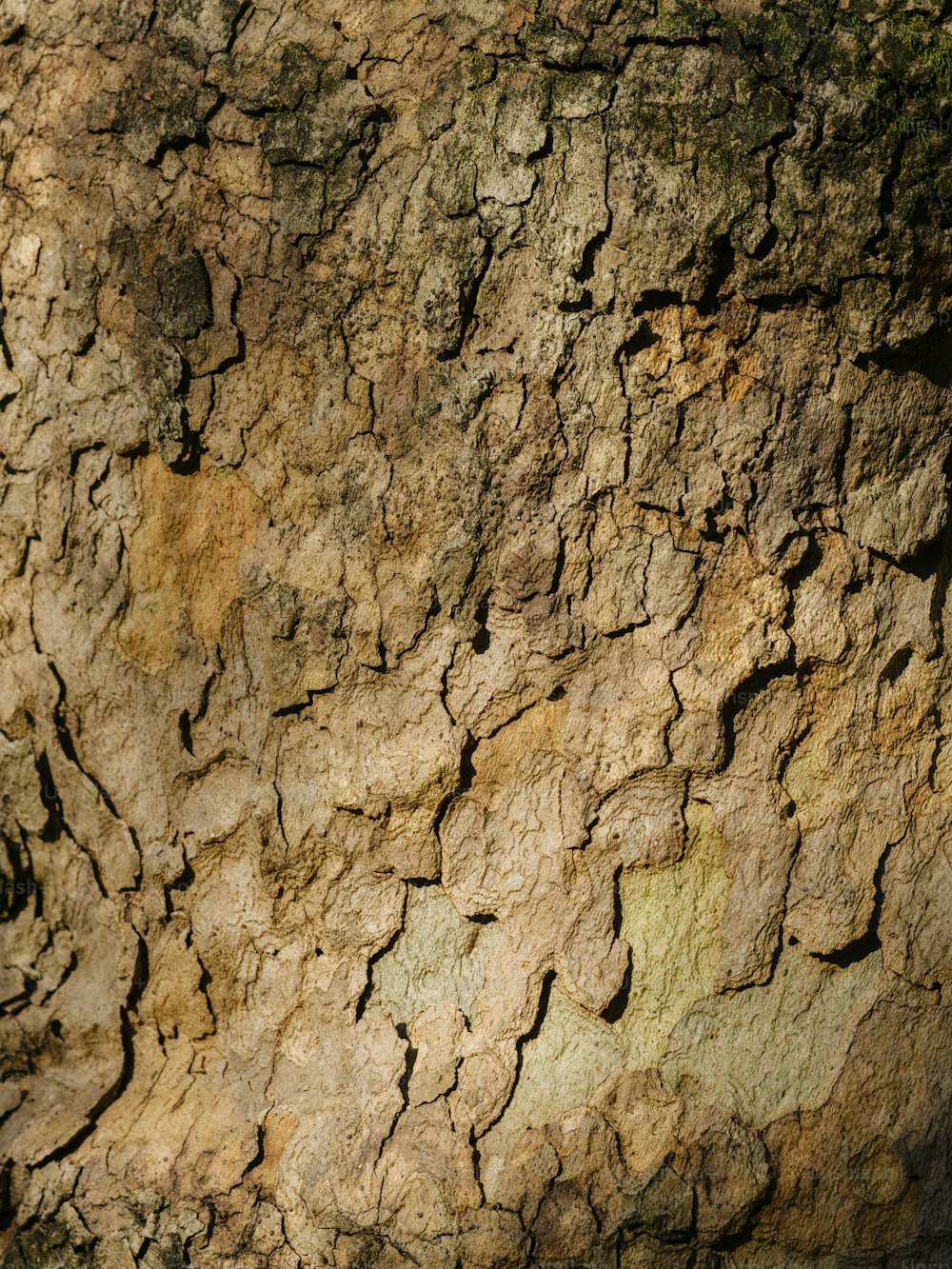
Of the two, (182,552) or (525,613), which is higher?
(182,552)

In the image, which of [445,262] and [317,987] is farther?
[317,987]

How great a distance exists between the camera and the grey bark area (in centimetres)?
157

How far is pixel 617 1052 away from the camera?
167 cm

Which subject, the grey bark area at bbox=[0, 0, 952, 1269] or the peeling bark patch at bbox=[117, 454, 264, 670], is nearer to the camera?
→ the grey bark area at bbox=[0, 0, 952, 1269]

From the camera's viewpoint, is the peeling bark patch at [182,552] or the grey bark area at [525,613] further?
the peeling bark patch at [182,552]

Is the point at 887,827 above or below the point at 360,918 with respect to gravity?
above

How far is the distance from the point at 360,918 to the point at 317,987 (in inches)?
5.5

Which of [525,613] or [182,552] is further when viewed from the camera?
[182,552]

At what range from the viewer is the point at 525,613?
5.41 ft

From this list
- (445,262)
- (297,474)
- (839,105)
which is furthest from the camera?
(297,474)

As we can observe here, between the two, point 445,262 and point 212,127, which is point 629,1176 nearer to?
point 445,262

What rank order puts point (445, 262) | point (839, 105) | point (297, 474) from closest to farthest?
1. point (839, 105)
2. point (445, 262)
3. point (297, 474)

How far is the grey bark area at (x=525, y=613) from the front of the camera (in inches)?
61.7

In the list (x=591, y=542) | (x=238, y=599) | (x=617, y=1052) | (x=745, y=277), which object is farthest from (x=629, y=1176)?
(x=745, y=277)
